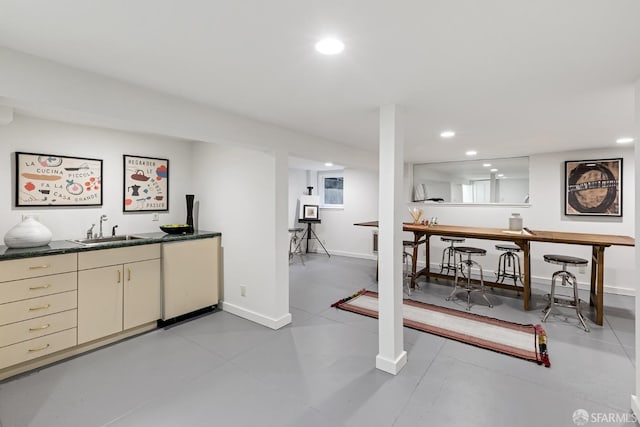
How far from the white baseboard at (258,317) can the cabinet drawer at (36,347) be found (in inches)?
59.3

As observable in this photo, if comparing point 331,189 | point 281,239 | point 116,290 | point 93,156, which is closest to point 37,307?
point 116,290

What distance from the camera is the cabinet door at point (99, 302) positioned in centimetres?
262

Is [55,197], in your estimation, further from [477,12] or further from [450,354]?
[450,354]

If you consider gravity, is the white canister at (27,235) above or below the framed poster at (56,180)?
below

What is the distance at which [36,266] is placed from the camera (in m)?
2.37

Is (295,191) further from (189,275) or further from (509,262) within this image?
(509,262)

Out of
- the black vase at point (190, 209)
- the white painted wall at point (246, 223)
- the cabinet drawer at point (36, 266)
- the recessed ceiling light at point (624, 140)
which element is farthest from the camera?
the black vase at point (190, 209)

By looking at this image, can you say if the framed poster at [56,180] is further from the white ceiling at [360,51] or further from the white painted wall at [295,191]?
the white painted wall at [295,191]

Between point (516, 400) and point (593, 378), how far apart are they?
32.0 inches

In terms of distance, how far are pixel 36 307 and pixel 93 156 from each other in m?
1.65

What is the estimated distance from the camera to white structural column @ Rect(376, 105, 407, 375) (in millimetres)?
2330

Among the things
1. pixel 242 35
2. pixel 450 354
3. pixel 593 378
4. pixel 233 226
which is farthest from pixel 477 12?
pixel 233 226

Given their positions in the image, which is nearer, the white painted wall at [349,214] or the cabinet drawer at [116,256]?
the cabinet drawer at [116,256]

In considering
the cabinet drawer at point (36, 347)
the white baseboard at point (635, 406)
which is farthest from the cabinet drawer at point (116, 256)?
the white baseboard at point (635, 406)
